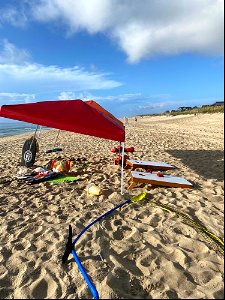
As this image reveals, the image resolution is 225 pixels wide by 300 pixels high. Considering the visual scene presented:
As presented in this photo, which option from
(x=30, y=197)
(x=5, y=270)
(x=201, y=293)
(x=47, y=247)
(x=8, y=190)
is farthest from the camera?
(x=8, y=190)

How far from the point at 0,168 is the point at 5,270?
272 inches

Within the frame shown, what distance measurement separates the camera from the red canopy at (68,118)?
6.75 m

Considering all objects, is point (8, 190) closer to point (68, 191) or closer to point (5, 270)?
point (68, 191)

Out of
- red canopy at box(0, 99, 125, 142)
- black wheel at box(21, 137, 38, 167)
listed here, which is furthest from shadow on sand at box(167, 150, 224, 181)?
black wheel at box(21, 137, 38, 167)

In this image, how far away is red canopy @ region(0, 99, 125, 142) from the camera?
22.2ft

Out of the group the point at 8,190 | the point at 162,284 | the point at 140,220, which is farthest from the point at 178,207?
the point at 8,190

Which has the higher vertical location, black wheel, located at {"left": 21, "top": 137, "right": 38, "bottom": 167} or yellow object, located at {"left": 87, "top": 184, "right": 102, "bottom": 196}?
black wheel, located at {"left": 21, "top": 137, "right": 38, "bottom": 167}

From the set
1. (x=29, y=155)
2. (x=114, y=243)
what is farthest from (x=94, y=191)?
(x=29, y=155)

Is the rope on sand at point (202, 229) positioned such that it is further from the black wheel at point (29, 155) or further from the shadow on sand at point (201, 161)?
the black wheel at point (29, 155)

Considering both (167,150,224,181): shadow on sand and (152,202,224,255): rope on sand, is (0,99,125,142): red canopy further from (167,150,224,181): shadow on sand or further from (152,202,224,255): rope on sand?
(167,150,224,181): shadow on sand

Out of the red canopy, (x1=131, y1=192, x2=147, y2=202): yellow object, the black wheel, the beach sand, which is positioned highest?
the red canopy

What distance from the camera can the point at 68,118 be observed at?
6973 millimetres

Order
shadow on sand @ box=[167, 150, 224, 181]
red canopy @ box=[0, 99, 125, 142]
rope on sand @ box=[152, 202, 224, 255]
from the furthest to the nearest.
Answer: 1. shadow on sand @ box=[167, 150, 224, 181]
2. red canopy @ box=[0, 99, 125, 142]
3. rope on sand @ box=[152, 202, 224, 255]

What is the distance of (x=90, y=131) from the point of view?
6738mm
